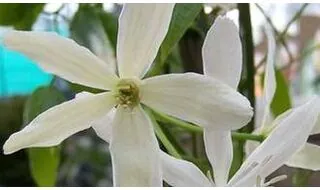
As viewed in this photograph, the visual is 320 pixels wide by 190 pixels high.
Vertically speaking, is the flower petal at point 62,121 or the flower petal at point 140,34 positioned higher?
the flower petal at point 140,34

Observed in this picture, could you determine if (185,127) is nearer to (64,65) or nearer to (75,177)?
(64,65)

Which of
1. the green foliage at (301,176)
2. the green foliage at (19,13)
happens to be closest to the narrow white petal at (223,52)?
the green foliage at (301,176)

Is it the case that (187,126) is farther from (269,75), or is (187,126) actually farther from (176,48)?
(176,48)

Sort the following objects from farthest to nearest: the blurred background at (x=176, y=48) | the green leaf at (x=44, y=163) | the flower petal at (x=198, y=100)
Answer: the green leaf at (x=44, y=163)
the blurred background at (x=176, y=48)
the flower petal at (x=198, y=100)

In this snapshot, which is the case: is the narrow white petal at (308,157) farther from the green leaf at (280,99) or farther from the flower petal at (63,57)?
the green leaf at (280,99)

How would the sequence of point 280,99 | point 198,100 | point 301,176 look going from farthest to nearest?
point 280,99 → point 301,176 → point 198,100

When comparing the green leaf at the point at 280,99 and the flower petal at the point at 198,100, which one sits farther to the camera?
the green leaf at the point at 280,99

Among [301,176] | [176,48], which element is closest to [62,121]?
[301,176]
